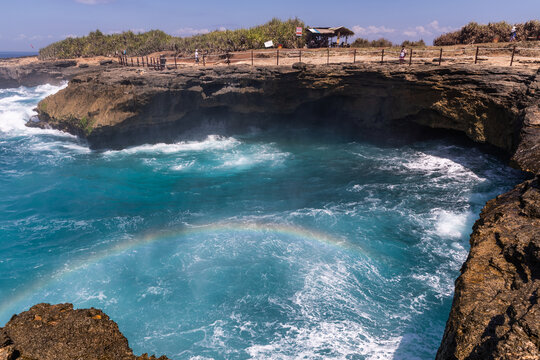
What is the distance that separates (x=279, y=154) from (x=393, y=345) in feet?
56.4

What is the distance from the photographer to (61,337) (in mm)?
4746

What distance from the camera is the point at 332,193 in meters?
19.1

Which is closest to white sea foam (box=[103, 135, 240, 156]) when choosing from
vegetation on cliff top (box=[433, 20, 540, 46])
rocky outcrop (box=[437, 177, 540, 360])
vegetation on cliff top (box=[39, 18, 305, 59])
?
vegetation on cliff top (box=[39, 18, 305, 59])

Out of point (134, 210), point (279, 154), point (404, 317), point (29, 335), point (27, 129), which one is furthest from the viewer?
point (27, 129)

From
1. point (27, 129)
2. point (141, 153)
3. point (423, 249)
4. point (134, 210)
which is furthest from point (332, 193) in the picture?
point (27, 129)

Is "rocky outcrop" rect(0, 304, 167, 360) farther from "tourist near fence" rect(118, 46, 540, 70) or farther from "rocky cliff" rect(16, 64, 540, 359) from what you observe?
"tourist near fence" rect(118, 46, 540, 70)

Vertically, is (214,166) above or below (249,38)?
below

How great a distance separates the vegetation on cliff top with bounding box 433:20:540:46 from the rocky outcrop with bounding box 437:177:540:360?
3209cm

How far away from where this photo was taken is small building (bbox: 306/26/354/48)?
126ft

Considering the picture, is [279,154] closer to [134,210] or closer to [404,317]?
[134,210]

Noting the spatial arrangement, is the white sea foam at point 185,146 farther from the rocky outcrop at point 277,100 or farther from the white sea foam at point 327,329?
→ the white sea foam at point 327,329

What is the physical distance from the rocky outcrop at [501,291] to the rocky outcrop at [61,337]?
13.7 ft

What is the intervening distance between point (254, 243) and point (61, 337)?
1009 cm

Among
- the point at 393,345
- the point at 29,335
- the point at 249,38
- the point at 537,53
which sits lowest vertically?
the point at 393,345
